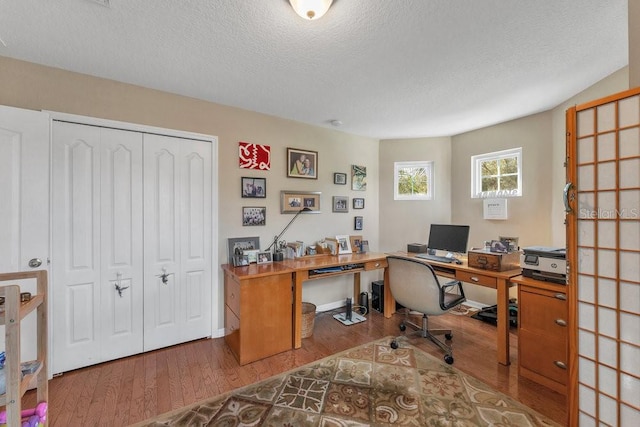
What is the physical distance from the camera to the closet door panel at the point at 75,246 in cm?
213

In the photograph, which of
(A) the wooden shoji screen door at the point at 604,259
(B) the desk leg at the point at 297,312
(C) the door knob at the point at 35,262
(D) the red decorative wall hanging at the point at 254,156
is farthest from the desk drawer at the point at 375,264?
(C) the door knob at the point at 35,262

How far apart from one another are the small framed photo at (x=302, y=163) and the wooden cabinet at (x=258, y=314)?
127cm

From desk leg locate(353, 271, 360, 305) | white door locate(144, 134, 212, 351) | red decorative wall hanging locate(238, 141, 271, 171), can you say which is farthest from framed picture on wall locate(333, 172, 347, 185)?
white door locate(144, 134, 212, 351)

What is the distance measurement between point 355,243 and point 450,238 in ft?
3.96

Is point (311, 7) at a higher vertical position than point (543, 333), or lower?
higher

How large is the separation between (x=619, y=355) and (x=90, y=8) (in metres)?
3.17

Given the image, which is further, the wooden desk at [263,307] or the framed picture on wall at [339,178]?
the framed picture on wall at [339,178]

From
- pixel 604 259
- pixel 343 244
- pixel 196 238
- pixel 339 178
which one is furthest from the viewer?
pixel 339 178

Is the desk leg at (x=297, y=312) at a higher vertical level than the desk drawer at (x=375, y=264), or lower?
lower

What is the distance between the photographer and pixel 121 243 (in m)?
2.39

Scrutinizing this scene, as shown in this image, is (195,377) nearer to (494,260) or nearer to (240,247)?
(240,247)

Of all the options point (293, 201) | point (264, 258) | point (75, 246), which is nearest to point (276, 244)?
point (264, 258)

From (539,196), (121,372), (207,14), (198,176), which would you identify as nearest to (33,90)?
(198,176)

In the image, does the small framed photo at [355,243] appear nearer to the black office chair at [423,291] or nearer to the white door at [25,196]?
the black office chair at [423,291]
